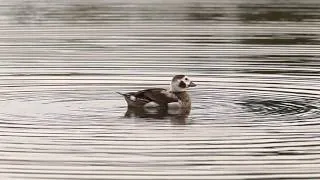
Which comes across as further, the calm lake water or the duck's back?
the duck's back

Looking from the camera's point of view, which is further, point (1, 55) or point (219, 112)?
point (1, 55)

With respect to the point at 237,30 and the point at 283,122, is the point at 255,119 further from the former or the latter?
the point at 237,30

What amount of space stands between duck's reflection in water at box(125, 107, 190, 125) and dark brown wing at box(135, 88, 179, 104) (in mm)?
174

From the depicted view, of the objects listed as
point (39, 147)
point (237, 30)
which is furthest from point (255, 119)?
point (237, 30)

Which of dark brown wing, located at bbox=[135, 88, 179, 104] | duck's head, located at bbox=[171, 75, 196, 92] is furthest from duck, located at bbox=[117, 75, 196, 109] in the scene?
duck's head, located at bbox=[171, 75, 196, 92]

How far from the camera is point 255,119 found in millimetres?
21375

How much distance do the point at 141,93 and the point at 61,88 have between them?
2.79 metres

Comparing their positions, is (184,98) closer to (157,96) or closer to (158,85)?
(157,96)

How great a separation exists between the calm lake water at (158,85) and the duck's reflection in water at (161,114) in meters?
0.09

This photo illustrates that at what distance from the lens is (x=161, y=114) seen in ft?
73.5

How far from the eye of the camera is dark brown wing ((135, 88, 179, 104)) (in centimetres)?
2269

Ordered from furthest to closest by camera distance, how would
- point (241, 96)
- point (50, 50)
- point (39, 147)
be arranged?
point (50, 50) → point (241, 96) → point (39, 147)

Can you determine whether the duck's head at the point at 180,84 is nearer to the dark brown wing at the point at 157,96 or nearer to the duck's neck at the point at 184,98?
the duck's neck at the point at 184,98

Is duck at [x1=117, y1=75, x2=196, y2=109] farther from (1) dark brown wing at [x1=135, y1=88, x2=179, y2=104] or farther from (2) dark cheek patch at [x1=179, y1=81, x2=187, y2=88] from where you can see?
(2) dark cheek patch at [x1=179, y1=81, x2=187, y2=88]
